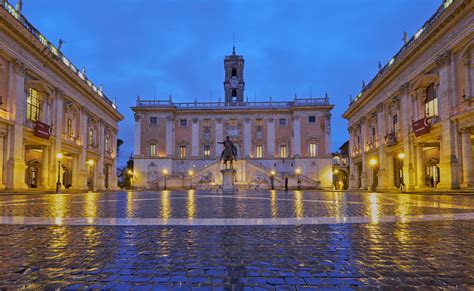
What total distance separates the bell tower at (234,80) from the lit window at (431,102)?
150 feet

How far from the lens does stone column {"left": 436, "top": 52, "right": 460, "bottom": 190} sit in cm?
2303

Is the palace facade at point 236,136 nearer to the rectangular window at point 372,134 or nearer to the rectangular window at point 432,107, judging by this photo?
the rectangular window at point 372,134

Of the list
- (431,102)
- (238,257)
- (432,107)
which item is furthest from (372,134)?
(238,257)

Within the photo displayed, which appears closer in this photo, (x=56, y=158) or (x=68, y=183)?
(x=56, y=158)

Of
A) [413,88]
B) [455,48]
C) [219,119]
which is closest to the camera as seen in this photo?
[455,48]

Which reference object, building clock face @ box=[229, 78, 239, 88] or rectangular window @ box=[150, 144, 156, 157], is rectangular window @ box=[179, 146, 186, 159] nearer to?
rectangular window @ box=[150, 144, 156, 157]

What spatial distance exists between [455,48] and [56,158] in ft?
112

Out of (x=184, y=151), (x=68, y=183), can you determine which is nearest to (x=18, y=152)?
(x=68, y=183)

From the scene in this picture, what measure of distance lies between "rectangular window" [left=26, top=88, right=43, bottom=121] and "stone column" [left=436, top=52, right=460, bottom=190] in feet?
107

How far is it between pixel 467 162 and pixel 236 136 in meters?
45.3

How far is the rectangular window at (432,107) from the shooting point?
90.9 feet

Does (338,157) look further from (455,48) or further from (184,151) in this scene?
(455,48)

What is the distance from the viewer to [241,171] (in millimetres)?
55094

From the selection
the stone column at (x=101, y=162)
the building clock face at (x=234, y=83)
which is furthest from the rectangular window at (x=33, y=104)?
the building clock face at (x=234, y=83)
